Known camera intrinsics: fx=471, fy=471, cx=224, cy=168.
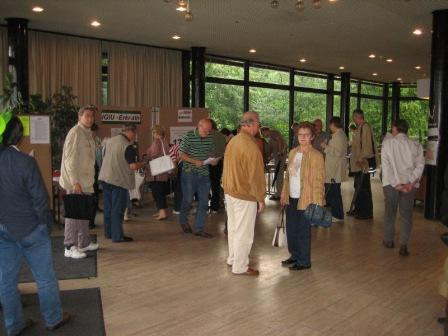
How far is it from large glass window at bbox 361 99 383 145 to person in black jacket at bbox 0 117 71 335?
17.1 metres

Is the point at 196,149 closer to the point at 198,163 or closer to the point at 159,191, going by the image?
the point at 198,163

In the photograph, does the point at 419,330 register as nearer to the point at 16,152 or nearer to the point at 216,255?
the point at 216,255

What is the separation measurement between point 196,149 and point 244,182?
172 cm

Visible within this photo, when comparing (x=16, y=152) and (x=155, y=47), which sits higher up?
(x=155, y=47)

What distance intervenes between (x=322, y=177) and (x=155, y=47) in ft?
25.2

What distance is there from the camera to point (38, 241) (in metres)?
3.01

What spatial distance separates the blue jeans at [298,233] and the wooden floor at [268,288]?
181 millimetres

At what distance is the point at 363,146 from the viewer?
7332 mm

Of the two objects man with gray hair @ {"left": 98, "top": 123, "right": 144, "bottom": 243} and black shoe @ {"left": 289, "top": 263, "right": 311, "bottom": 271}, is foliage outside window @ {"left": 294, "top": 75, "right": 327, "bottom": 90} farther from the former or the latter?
black shoe @ {"left": 289, "top": 263, "right": 311, "bottom": 271}

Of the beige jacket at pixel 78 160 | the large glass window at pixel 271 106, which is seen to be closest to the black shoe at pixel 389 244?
the beige jacket at pixel 78 160

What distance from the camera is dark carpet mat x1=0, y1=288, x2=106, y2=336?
3303 millimetres

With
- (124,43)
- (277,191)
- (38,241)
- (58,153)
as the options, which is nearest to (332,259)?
(38,241)

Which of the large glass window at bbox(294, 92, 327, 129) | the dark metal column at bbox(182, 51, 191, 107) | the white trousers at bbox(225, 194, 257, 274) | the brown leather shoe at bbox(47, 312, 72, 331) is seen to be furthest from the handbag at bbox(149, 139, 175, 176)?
the large glass window at bbox(294, 92, 327, 129)

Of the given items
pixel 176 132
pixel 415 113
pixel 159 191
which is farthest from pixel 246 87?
pixel 415 113
